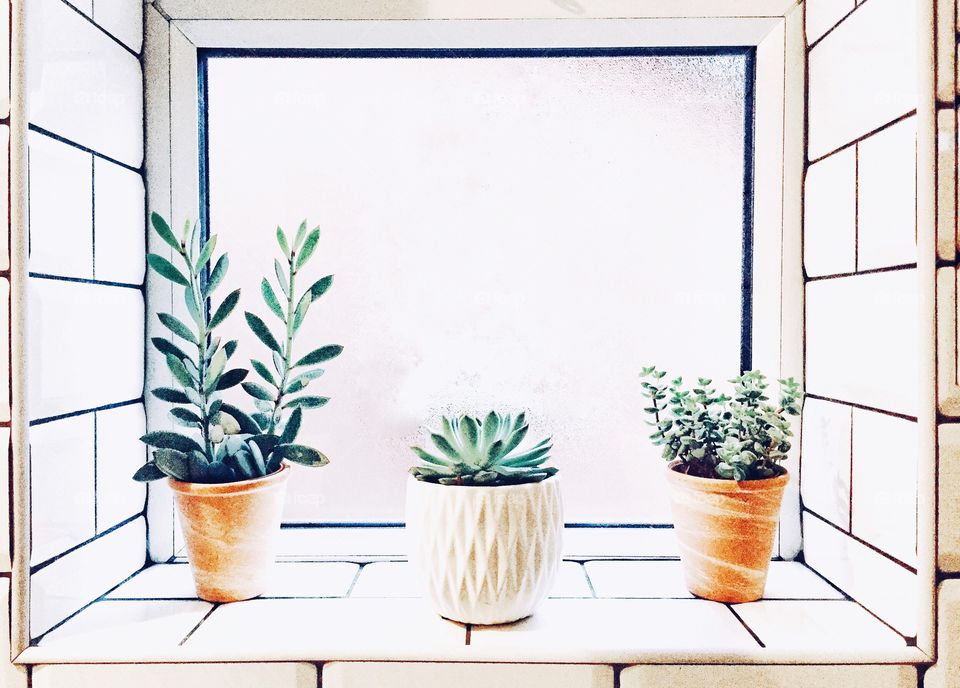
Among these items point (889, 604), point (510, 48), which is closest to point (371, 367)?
point (510, 48)

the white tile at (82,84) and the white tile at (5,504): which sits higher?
the white tile at (82,84)

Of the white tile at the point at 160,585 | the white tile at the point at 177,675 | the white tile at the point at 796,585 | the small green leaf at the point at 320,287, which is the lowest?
the white tile at the point at 177,675

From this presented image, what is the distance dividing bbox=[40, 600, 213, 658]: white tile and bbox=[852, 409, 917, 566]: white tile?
682mm

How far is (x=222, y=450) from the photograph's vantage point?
26.0 inches

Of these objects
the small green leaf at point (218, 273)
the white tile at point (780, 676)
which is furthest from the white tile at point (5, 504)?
the white tile at point (780, 676)

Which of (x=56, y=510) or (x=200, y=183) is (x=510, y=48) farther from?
(x=56, y=510)

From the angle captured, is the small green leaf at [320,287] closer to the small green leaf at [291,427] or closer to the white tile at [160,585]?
the small green leaf at [291,427]

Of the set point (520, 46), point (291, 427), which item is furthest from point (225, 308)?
point (520, 46)

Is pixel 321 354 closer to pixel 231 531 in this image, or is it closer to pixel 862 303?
pixel 231 531

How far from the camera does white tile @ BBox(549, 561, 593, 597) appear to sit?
689 mm

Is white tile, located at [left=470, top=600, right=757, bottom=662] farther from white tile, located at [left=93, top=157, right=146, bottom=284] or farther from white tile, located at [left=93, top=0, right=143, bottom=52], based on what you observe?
white tile, located at [left=93, top=0, right=143, bottom=52]

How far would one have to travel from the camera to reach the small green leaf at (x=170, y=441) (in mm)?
646

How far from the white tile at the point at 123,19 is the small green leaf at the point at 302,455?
0.50 metres

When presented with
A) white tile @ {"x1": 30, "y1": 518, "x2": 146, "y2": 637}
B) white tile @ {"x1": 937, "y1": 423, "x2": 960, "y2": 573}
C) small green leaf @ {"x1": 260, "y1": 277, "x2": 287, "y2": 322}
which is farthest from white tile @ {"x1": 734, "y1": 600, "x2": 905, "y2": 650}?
white tile @ {"x1": 30, "y1": 518, "x2": 146, "y2": 637}
